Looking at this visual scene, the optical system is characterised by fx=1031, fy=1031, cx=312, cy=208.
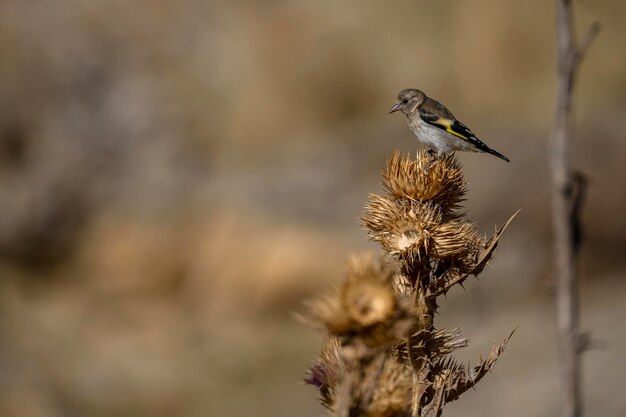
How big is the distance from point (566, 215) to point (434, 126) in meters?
6.00

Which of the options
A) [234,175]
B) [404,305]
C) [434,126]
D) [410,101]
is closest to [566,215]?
[404,305]

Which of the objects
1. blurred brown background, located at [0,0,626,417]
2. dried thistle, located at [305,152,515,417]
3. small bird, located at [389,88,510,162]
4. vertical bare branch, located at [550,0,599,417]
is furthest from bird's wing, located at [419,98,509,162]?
blurred brown background, located at [0,0,626,417]

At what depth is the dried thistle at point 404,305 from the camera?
7.43 feet

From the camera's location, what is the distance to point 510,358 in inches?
568

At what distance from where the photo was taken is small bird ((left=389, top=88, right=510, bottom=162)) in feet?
23.9

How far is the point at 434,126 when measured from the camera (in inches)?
293

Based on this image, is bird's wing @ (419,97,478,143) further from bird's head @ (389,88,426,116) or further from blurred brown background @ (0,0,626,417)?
blurred brown background @ (0,0,626,417)

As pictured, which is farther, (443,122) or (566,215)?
(443,122)

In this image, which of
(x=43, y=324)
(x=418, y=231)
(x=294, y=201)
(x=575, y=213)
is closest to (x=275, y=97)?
(x=294, y=201)

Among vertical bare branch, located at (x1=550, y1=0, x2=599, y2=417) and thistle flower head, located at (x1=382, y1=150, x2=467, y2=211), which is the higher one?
thistle flower head, located at (x1=382, y1=150, x2=467, y2=211)

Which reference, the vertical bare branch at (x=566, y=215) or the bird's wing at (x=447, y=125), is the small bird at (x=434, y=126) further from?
the vertical bare branch at (x=566, y=215)

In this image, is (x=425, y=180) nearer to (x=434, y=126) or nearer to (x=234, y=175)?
(x=434, y=126)

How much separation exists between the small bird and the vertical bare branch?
18.4ft

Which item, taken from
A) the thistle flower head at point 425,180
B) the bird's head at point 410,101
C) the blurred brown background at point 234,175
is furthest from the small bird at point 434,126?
the blurred brown background at point 234,175
